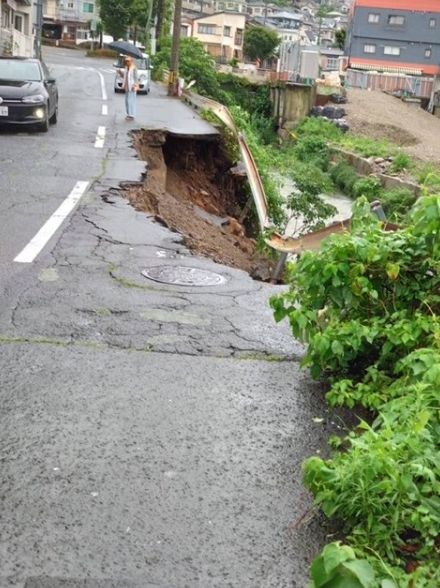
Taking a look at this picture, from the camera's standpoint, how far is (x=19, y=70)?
19.4m

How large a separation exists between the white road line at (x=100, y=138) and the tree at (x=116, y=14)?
63074 mm

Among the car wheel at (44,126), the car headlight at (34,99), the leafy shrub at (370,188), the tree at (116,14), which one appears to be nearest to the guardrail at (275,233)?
the car wheel at (44,126)

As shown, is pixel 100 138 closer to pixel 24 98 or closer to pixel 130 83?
pixel 24 98

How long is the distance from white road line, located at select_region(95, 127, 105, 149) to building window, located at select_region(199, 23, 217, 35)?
3152 inches

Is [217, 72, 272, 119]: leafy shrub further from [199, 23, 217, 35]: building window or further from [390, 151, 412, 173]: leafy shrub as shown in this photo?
[199, 23, 217, 35]: building window

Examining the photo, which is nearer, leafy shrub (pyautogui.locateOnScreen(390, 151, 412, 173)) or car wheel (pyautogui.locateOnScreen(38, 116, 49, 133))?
car wheel (pyautogui.locateOnScreen(38, 116, 49, 133))

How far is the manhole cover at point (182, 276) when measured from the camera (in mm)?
7809

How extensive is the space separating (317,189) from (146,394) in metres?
12.3

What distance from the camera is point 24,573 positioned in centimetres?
316

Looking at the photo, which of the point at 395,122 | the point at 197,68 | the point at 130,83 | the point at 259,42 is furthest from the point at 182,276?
the point at 259,42

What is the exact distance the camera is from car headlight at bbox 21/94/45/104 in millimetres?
18122

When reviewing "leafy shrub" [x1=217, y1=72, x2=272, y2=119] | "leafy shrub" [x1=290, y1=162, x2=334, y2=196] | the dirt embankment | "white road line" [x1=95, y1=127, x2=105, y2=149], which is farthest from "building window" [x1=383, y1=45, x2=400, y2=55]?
"leafy shrub" [x1=290, y1=162, x2=334, y2=196]

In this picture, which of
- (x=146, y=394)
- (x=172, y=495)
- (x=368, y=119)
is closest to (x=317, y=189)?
(x=146, y=394)

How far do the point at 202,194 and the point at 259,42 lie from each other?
3302 inches
